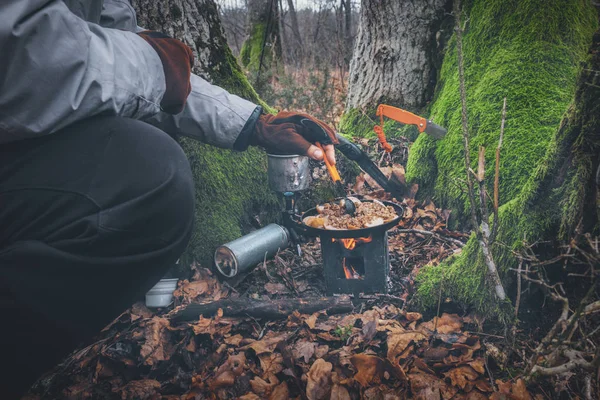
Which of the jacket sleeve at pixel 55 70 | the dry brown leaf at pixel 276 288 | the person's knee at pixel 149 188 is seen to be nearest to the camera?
the jacket sleeve at pixel 55 70

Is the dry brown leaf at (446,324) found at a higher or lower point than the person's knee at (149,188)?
lower

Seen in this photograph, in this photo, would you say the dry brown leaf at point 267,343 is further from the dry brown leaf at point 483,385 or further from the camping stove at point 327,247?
the dry brown leaf at point 483,385

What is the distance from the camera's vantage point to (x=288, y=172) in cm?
342

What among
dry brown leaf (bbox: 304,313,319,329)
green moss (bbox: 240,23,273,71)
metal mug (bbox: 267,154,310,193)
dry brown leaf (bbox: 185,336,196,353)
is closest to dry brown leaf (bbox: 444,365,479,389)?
dry brown leaf (bbox: 304,313,319,329)

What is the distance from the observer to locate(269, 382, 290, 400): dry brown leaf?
7.02ft

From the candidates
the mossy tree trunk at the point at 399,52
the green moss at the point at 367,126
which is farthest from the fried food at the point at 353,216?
the mossy tree trunk at the point at 399,52

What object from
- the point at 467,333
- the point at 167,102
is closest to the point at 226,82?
the point at 167,102

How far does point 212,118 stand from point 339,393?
1.90 metres

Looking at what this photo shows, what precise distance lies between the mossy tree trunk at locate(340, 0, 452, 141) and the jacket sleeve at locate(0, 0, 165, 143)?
12.4 ft

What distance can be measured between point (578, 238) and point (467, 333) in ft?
2.78

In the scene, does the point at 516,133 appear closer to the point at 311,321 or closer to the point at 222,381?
the point at 311,321

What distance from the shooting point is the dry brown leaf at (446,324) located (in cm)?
248

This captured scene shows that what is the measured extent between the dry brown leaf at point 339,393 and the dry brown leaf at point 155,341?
114 centimetres

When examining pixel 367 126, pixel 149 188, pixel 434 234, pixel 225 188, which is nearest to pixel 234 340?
pixel 149 188
